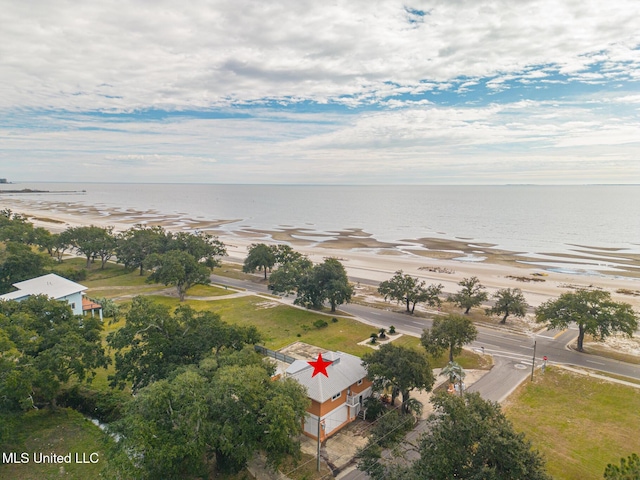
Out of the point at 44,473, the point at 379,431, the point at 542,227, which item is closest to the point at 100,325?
the point at 44,473

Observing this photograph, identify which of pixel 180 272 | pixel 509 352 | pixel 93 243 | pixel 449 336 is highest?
pixel 93 243

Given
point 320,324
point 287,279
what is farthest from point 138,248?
point 320,324

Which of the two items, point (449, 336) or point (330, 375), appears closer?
point (330, 375)

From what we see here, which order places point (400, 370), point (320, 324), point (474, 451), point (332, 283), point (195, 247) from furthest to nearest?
point (195, 247) < point (332, 283) < point (320, 324) < point (400, 370) < point (474, 451)

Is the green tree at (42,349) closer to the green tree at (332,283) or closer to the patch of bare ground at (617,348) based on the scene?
the green tree at (332,283)

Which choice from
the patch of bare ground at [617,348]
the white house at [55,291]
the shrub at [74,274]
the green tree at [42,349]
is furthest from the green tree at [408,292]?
the shrub at [74,274]

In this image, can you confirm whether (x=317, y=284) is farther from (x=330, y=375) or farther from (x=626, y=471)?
(x=626, y=471)
